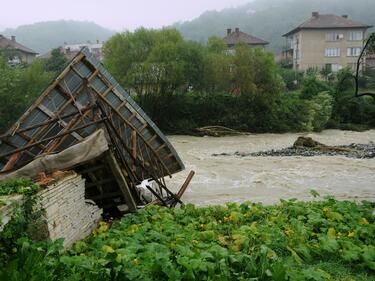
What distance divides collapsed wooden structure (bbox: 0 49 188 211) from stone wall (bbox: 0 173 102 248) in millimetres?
759

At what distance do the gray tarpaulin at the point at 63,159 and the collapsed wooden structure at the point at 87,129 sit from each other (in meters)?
0.11

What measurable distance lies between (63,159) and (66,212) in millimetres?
1095

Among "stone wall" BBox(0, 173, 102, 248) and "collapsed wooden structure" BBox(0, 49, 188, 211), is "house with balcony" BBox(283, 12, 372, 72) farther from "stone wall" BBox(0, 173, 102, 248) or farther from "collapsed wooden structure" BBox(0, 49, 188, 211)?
"stone wall" BBox(0, 173, 102, 248)

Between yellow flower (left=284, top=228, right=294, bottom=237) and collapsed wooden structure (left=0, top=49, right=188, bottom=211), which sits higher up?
collapsed wooden structure (left=0, top=49, right=188, bottom=211)

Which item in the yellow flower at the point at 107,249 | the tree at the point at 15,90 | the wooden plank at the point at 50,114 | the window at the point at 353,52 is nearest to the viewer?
the yellow flower at the point at 107,249

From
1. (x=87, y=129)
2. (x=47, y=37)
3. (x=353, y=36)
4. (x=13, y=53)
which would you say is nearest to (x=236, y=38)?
(x=353, y=36)

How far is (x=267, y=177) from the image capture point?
63.8 feet

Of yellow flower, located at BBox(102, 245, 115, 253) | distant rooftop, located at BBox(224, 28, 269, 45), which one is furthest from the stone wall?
distant rooftop, located at BBox(224, 28, 269, 45)

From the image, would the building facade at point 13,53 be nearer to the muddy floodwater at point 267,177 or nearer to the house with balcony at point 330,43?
the muddy floodwater at point 267,177

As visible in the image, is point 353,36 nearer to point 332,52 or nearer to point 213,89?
point 332,52

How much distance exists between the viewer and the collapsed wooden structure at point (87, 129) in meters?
9.20

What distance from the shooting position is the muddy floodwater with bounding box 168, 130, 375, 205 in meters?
16.3

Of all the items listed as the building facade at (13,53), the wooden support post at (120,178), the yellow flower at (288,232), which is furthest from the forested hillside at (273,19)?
the yellow flower at (288,232)

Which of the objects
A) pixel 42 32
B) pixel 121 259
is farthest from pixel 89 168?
pixel 42 32
